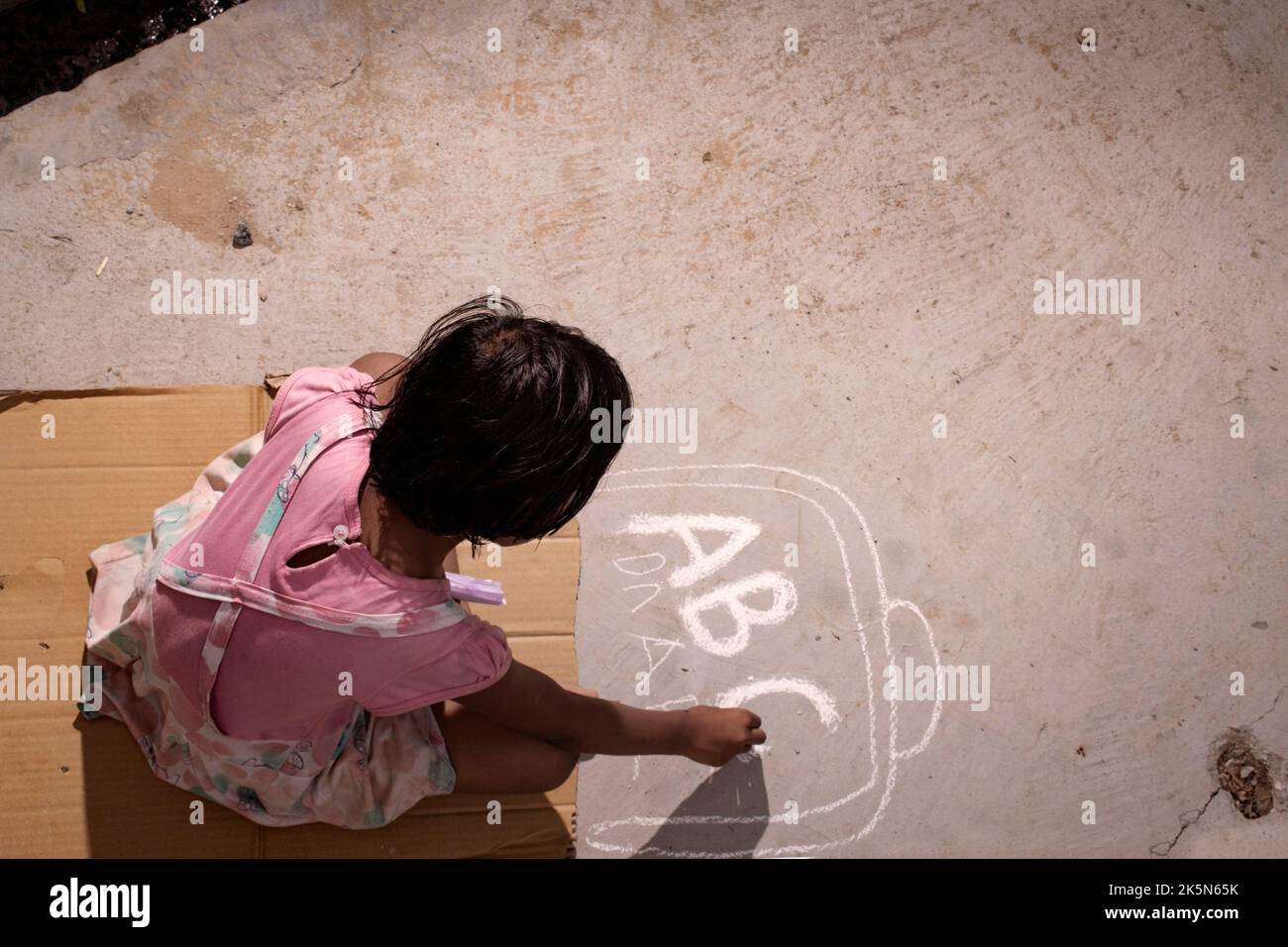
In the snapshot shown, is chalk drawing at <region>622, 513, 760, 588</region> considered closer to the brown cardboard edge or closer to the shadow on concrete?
the shadow on concrete

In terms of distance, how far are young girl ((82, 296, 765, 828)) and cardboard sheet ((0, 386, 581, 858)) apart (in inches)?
7.8

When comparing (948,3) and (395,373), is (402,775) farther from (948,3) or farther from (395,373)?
(948,3)

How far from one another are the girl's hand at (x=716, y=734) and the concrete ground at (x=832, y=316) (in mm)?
196

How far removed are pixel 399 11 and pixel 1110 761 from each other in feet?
9.20

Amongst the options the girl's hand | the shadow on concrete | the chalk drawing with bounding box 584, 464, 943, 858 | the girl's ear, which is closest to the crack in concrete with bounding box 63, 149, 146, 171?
the girl's ear

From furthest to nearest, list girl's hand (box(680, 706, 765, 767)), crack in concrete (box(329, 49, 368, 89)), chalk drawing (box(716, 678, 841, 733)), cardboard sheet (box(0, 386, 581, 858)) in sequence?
crack in concrete (box(329, 49, 368, 89)), chalk drawing (box(716, 678, 841, 733)), girl's hand (box(680, 706, 765, 767)), cardboard sheet (box(0, 386, 581, 858))

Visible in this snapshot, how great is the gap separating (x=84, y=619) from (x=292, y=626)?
1003 mm

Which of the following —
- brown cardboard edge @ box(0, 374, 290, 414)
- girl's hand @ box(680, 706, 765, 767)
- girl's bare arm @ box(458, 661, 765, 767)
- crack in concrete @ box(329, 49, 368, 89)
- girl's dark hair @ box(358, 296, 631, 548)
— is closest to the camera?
girl's dark hair @ box(358, 296, 631, 548)

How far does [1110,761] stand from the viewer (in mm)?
2584

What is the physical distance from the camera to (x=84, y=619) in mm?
2191

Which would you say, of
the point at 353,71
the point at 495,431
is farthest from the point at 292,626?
the point at 353,71

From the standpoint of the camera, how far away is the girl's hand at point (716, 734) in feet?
7.28

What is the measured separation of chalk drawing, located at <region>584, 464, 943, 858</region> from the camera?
2.46 m
